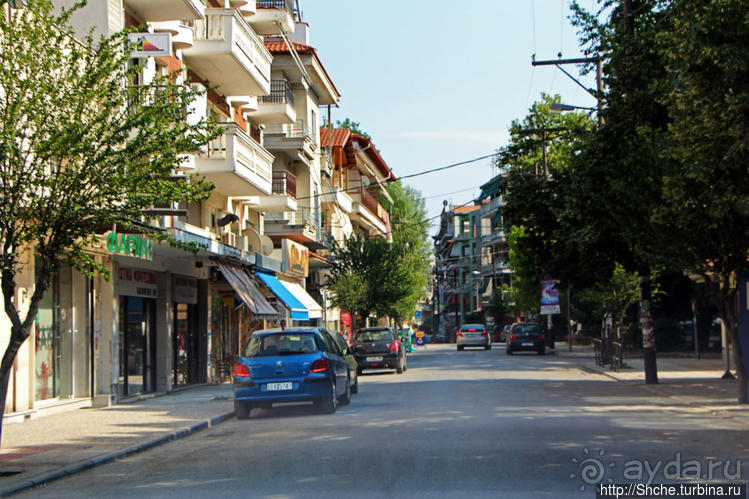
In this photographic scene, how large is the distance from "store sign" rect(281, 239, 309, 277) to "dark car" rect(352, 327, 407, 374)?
5.90 m

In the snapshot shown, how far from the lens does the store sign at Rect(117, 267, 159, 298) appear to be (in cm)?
2289

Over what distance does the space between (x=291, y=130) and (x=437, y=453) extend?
3348cm

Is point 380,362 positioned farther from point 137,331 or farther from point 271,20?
point 271,20

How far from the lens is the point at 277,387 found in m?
17.3

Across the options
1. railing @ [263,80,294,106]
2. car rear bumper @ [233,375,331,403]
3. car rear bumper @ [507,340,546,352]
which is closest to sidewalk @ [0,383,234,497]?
car rear bumper @ [233,375,331,403]

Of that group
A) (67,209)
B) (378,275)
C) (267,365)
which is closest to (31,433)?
(267,365)

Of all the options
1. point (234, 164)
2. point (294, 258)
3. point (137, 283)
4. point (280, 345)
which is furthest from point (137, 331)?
point (294, 258)

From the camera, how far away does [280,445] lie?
1286 centimetres

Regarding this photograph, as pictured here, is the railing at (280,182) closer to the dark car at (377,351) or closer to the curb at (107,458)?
the dark car at (377,351)

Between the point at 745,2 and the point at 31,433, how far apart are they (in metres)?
13.1

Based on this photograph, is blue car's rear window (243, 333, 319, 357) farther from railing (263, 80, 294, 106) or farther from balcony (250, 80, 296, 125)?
railing (263, 80, 294, 106)

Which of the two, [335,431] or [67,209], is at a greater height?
[67,209]

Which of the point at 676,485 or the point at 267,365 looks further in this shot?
the point at 267,365

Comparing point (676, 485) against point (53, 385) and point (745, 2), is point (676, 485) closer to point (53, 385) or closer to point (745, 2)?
point (745, 2)
